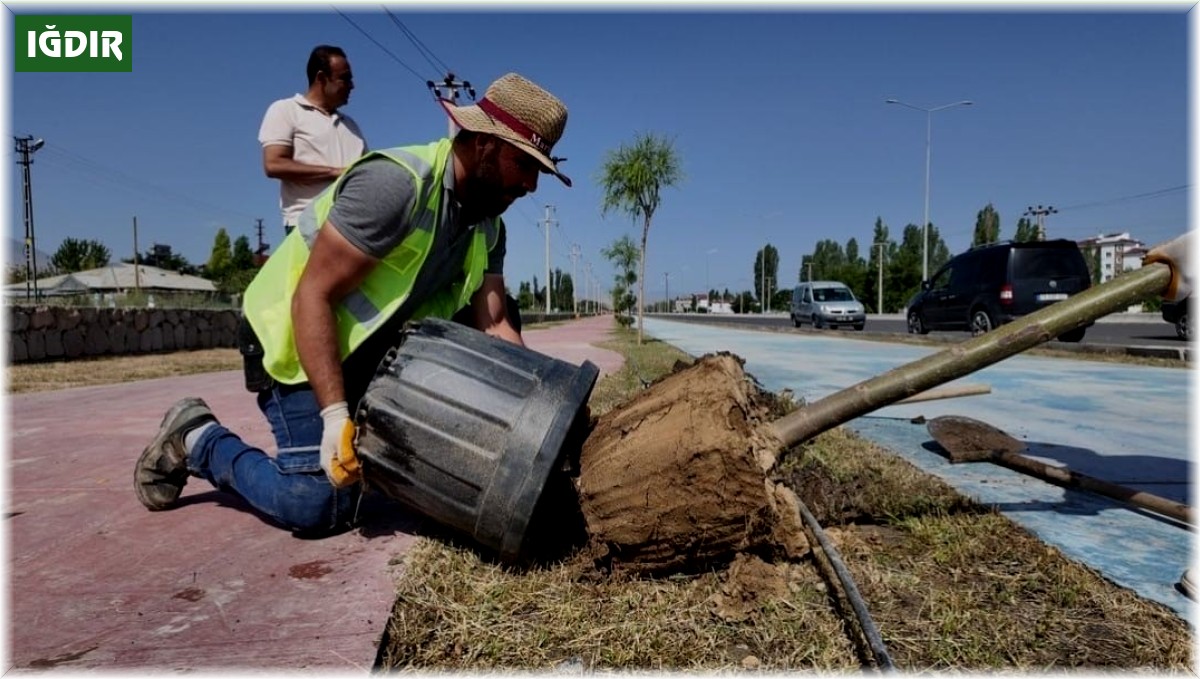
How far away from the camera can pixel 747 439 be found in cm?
171

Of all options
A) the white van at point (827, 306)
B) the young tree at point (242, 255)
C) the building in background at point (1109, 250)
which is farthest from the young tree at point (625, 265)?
the building in background at point (1109, 250)

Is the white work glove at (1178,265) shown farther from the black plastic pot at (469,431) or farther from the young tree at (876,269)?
the young tree at (876,269)

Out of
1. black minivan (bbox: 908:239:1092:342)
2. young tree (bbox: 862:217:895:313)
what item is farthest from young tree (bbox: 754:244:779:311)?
black minivan (bbox: 908:239:1092:342)

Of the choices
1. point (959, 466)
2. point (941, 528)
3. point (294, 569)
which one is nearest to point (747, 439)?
point (941, 528)

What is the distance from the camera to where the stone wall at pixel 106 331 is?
10078 mm

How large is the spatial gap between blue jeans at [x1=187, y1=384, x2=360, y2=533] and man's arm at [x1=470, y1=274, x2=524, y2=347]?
70 centimetres

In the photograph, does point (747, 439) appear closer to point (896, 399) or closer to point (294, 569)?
point (896, 399)

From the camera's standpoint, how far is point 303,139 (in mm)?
2975

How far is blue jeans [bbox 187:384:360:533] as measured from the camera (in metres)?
2.13

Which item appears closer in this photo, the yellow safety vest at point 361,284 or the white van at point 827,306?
the yellow safety vest at point 361,284

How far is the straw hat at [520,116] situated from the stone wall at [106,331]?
1115 cm

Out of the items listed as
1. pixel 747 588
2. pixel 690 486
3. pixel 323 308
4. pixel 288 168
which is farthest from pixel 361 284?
pixel 747 588

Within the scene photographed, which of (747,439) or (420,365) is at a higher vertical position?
(420,365)

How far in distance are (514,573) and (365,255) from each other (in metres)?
0.97
